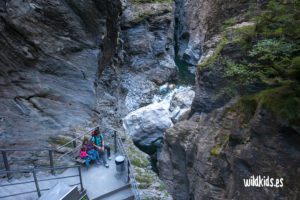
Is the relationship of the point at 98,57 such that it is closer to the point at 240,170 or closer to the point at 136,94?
the point at 240,170

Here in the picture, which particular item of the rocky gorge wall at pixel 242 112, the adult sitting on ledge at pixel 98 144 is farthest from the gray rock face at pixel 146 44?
the adult sitting on ledge at pixel 98 144

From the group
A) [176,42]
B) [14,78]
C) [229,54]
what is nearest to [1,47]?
[14,78]

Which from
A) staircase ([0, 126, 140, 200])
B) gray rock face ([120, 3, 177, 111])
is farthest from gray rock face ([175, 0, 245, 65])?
staircase ([0, 126, 140, 200])

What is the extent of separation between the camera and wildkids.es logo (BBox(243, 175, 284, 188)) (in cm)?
745

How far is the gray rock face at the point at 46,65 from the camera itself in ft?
35.6

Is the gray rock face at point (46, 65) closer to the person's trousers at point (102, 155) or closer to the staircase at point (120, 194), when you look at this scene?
the person's trousers at point (102, 155)

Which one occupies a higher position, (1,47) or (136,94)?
(1,47)

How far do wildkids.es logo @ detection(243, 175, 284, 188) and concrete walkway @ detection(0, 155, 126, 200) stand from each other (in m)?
3.44

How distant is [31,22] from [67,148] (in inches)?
186

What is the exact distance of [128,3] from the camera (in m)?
28.2

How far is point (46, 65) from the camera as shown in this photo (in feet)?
38.4

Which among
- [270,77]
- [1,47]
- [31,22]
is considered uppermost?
[31,22]

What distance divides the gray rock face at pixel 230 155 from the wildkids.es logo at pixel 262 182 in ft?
0.27

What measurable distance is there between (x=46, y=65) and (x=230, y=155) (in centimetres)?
736
